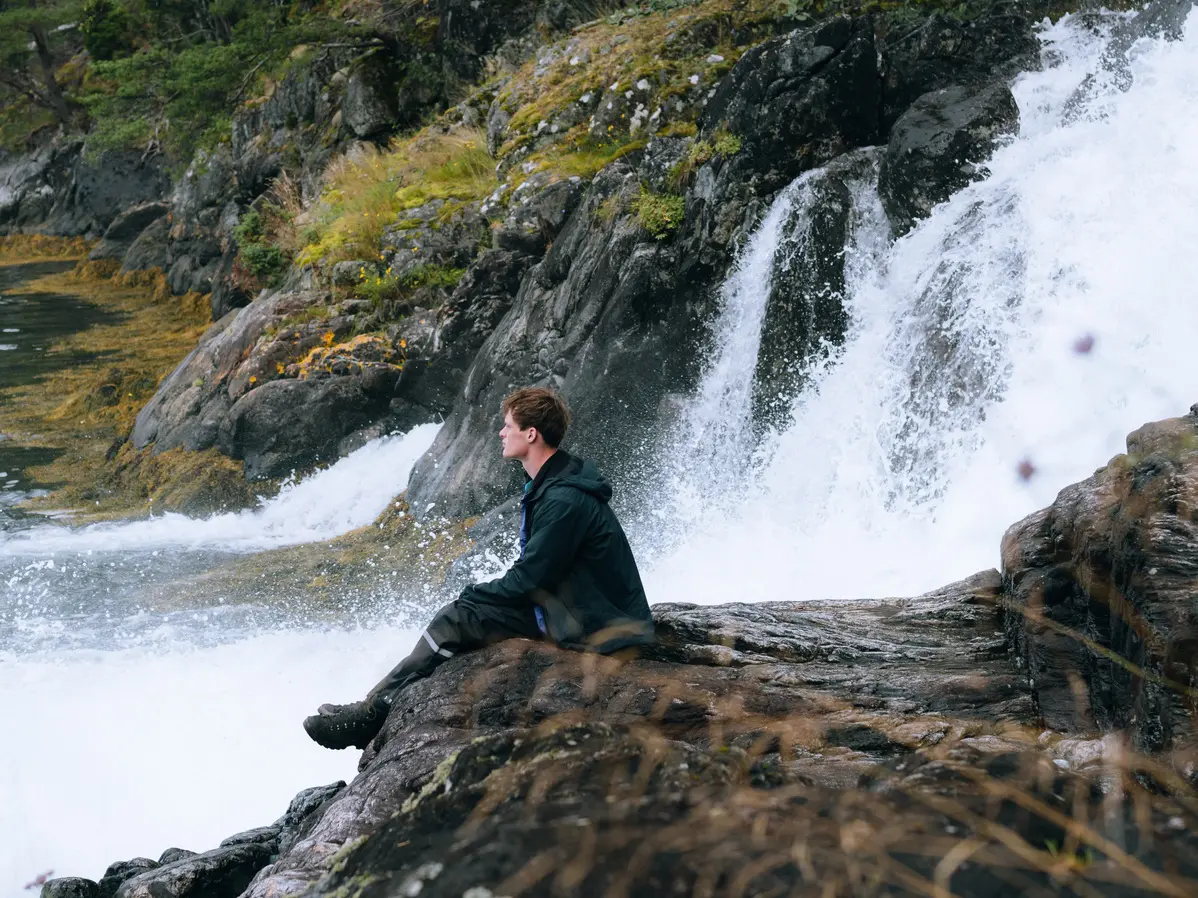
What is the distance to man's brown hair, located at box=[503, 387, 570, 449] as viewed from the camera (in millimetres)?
4344

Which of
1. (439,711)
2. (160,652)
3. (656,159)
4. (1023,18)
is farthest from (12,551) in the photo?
(1023,18)

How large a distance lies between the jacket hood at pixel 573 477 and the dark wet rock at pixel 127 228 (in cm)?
2864

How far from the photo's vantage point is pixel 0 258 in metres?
32.3

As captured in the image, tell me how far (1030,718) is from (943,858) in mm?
2183

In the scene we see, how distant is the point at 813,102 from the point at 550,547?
7237mm

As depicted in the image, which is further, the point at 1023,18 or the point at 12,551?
the point at 12,551

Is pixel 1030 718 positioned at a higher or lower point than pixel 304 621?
higher

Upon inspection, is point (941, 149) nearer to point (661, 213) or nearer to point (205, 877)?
point (661, 213)

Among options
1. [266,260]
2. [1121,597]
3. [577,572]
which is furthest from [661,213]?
[266,260]

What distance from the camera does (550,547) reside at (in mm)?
4117

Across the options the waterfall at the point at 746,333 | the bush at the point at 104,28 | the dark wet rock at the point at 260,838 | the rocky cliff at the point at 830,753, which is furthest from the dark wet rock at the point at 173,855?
the bush at the point at 104,28

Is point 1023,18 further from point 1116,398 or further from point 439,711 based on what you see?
point 439,711

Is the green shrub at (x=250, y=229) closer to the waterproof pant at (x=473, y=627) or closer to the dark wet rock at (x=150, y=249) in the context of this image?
the dark wet rock at (x=150, y=249)

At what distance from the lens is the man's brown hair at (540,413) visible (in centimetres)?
434
